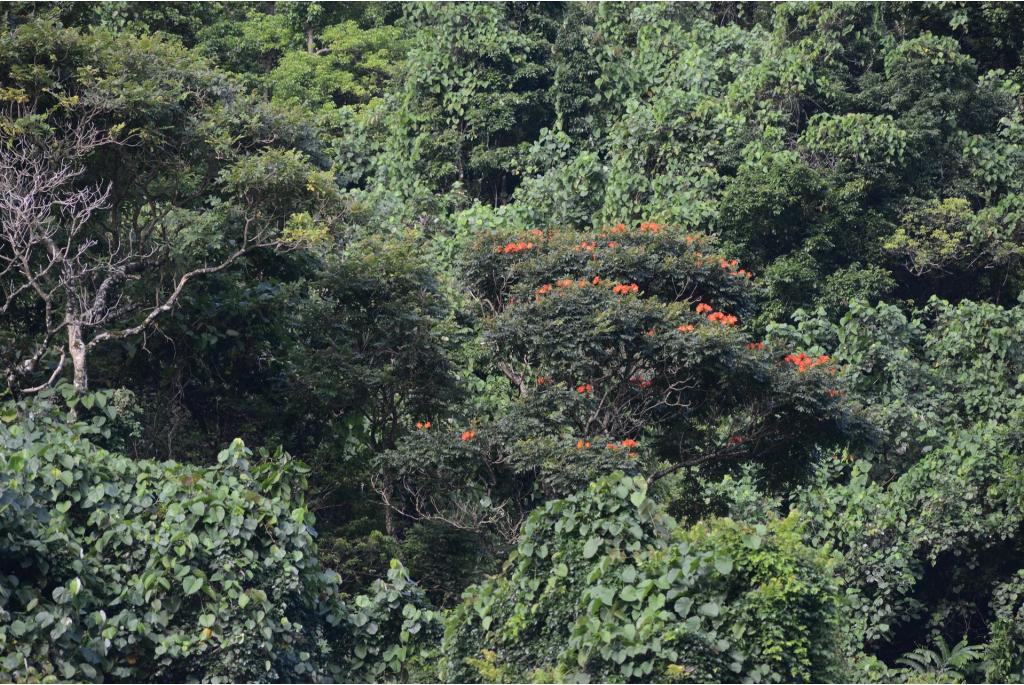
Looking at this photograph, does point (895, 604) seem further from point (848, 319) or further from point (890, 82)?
point (890, 82)

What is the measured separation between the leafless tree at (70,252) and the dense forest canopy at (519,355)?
6 cm

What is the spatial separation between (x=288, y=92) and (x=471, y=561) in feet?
47.5

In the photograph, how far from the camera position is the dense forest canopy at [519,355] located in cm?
857

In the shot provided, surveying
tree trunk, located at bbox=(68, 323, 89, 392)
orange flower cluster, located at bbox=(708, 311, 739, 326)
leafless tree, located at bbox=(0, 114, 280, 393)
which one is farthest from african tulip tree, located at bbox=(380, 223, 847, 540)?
tree trunk, located at bbox=(68, 323, 89, 392)

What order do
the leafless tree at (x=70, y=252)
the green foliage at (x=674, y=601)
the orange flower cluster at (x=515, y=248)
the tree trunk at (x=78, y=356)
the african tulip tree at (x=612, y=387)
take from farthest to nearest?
the orange flower cluster at (x=515, y=248), the african tulip tree at (x=612, y=387), the leafless tree at (x=70, y=252), the tree trunk at (x=78, y=356), the green foliage at (x=674, y=601)

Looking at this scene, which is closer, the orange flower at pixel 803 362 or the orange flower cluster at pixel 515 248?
the orange flower at pixel 803 362

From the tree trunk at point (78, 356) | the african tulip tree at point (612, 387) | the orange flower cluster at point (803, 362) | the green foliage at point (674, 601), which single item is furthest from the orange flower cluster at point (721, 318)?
the tree trunk at point (78, 356)

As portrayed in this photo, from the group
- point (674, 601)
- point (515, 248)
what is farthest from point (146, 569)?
point (515, 248)

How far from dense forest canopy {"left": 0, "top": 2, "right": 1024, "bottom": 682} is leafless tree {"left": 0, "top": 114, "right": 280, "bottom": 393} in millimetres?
62

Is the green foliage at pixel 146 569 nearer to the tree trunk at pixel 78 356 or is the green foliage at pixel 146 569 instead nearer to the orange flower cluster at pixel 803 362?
the tree trunk at pixel 78 356

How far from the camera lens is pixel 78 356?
10.8 m

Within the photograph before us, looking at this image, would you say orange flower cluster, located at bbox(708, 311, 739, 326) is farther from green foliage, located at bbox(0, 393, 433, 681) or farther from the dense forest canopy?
green foliage, located at bbox(0, 393, 433, 681)

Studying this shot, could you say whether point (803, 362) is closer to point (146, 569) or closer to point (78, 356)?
point (78, 356)

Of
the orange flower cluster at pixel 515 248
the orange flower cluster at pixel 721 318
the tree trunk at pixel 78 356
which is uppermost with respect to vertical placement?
the orange flower cluster at pixel 515 248
